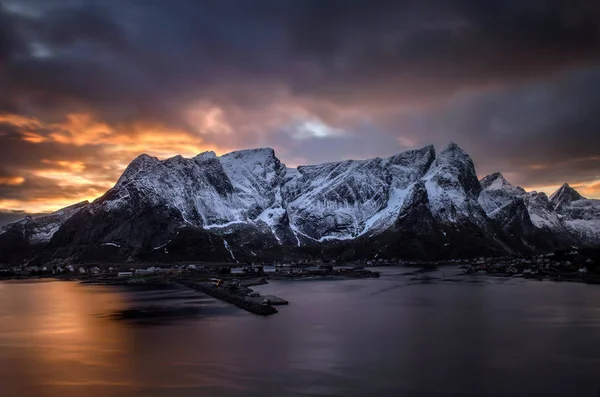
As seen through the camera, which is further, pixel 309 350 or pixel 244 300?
pixel 244 300

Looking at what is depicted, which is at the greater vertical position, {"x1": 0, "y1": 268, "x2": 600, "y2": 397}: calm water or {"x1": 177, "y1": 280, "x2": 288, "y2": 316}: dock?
{"x1": 177, "y1": 280, "x2": 288, "y2": 316}: dock

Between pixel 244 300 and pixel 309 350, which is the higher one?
pixel 244 300

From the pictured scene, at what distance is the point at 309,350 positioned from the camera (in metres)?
56.4

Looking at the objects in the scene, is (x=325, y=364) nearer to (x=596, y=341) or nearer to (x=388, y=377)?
(x=388, y=377)

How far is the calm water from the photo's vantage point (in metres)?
42.6

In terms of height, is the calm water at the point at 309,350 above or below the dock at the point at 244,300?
below

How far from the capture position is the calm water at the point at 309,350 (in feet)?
140

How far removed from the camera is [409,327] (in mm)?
71375


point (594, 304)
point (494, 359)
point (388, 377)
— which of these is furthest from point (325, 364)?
point (594, 304)

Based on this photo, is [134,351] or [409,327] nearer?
[134,351]

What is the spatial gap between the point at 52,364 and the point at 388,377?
32.7m

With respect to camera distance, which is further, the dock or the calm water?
the dock

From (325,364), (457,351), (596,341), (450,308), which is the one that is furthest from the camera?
(450,308)

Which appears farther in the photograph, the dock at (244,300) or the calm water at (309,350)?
the dock at (244,300)
